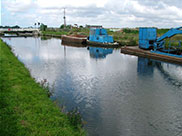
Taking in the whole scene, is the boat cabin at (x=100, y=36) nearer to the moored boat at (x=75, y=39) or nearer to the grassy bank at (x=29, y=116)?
the moored boat at (x=75, y=39)

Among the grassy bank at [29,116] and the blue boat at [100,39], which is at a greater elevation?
the blue boat at [100,39]

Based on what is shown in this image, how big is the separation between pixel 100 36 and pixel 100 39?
824 mm

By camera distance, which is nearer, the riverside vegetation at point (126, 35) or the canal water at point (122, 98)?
the canal water at point (122, 98)

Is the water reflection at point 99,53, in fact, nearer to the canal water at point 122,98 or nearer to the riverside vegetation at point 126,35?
the riverside vegetation at point 126,35

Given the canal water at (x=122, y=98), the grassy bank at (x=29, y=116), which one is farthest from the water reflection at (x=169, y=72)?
the grassy bank at (x=29, y=116)

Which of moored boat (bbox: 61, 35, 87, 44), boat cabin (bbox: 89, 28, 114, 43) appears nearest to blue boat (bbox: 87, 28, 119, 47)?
boat cabin (bbox: 89, 28, 114, 43)

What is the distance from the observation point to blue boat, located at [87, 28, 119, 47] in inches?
2106

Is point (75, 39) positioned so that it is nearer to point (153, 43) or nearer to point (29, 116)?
point (153, 43)

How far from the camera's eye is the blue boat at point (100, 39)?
175 feet

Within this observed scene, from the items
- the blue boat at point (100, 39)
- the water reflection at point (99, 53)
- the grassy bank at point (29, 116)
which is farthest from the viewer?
the blue boat at point (100, 39)

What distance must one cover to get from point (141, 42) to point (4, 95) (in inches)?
1302

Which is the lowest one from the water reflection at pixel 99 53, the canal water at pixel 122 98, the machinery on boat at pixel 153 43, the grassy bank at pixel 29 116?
the canal water at pixel 122 98

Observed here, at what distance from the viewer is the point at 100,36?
5534 centimetres

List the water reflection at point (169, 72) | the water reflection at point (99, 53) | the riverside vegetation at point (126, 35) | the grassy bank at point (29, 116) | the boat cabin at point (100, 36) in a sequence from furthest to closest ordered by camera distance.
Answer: the riverside vegetation at point (126, 35), the boat cabin at point (100, 36), the water reflection at point (99, 53), the water reflection at point (169, 72), the grassy bank at point (29, 116)
